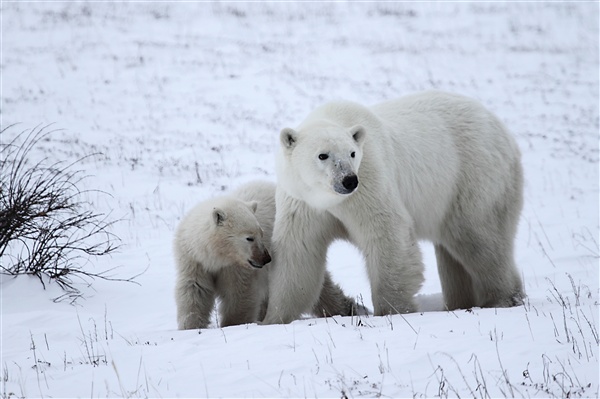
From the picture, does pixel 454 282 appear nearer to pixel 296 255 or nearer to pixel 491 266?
pixel 491 266

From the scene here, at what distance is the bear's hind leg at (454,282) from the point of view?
6.69 meters

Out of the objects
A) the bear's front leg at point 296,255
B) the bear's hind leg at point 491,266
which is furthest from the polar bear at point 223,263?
the bear's hind leg at point 491,266

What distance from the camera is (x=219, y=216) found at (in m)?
6.08

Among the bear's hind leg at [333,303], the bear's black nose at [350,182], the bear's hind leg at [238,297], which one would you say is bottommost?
the bear's hind leg at [333,303]

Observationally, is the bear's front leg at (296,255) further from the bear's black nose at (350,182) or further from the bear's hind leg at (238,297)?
the bear's black nose at (350,182)

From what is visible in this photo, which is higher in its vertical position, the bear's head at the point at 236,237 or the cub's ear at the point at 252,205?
the cub's ear at the point at 252,205

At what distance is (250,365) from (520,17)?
26336 mm

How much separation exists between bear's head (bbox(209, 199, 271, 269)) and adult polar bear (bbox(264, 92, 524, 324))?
1.15ft

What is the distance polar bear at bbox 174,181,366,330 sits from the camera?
594cm

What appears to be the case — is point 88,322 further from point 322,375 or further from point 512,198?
point 512,198

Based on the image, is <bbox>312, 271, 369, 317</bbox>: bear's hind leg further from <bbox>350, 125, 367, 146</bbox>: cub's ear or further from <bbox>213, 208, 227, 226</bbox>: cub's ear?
<bbox>350, 125, 367, 146</bbox>: cub's ear

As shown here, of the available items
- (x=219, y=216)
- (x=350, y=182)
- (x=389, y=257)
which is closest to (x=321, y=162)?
(x=350, y=182)

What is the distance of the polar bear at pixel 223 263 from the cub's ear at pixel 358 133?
1.34m

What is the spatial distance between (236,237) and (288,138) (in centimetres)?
122
